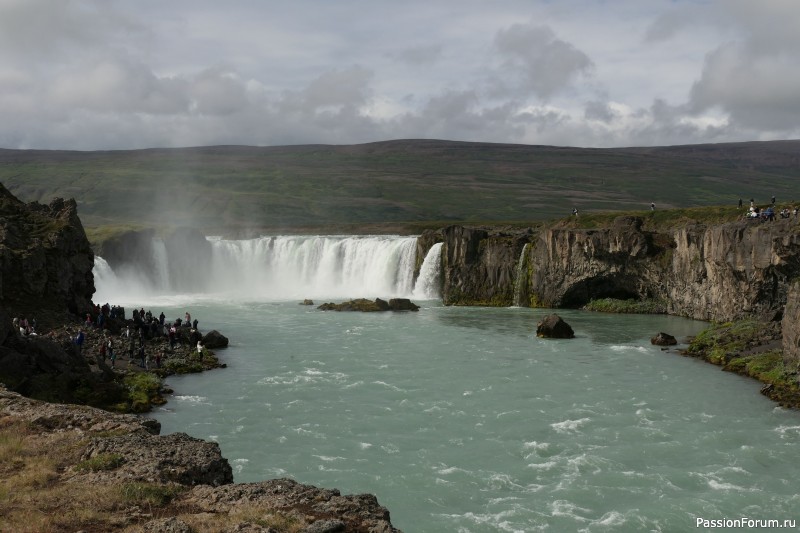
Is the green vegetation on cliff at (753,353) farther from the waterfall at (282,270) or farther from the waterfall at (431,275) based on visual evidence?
the waterfall at (282,270)

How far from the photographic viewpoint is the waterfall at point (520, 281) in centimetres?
6525

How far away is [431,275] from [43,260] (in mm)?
Result: 38248

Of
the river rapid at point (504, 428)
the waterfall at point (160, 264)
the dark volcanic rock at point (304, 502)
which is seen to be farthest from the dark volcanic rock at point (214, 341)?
the waterfall at point (160, 264)

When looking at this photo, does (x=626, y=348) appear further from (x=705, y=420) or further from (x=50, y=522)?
(x=50, y=522)

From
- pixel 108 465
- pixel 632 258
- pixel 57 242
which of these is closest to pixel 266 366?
pixel 57 242

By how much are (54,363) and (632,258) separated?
4663cm

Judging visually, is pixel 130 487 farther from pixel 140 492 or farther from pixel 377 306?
pixel 377 306

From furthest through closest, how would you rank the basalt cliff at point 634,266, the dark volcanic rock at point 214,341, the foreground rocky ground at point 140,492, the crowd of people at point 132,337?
the basalt cliff at point 634,266 < the dark volcanic rock at point 214,341 < the crowd of people at point 132,337 < the foreground rocky ground at point 140,492

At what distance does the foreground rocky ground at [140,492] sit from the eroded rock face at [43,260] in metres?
30.6

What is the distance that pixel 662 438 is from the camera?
79.9 feet

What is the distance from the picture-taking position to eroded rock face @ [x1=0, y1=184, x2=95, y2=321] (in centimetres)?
4239

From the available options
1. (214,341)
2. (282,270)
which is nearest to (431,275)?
(282,270)

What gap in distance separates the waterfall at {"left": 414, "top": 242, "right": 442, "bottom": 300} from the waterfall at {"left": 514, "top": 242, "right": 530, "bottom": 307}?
8.78 meters

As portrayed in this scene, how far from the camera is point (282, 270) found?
3302 inches
